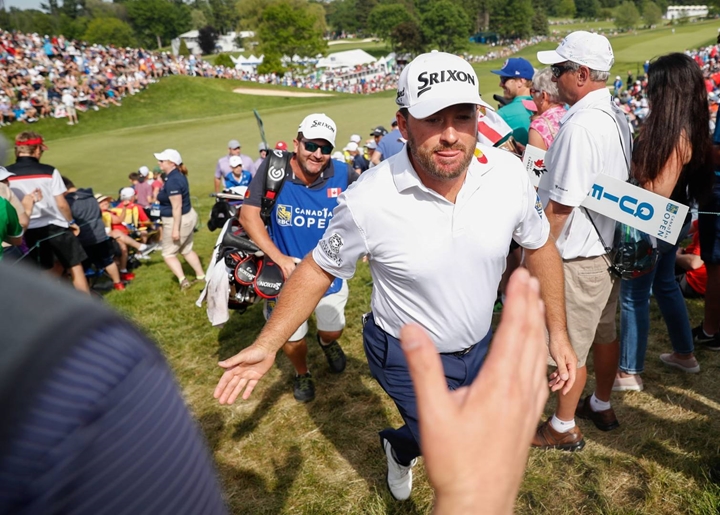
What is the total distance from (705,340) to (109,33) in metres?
90.6

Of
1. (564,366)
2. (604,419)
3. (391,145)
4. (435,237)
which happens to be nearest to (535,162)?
(564,366)

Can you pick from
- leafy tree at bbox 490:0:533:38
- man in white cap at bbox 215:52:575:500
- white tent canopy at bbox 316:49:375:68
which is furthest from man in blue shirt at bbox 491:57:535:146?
leafy tree at bbox 490:0:533:38

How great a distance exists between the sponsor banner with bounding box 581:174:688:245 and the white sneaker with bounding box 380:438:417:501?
6.07ft

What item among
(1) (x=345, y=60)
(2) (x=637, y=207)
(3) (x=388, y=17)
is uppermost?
(3) (x=388, y=17)

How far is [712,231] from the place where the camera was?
4.21 meters

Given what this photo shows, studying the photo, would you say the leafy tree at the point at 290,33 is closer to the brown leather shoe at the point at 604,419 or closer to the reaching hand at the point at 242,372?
the brown leather shoe at the point at 604,419

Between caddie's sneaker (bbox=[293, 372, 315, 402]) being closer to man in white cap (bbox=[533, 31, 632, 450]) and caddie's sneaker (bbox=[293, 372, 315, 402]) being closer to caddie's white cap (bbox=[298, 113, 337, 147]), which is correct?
man in white cap (bbox=[533, 31, 632, 450])

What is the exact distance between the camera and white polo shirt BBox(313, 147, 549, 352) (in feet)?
7.59

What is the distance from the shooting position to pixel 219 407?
4.39 metres

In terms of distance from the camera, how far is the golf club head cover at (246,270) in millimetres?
4262

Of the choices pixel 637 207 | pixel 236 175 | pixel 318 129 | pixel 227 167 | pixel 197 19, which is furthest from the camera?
pixel 197 19

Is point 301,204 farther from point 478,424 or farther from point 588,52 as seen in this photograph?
point 478,424

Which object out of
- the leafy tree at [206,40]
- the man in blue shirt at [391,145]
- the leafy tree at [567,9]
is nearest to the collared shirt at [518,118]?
the man in blue shirt at [391,145]

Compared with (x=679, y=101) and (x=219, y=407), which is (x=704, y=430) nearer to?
(x=679, y=101)
